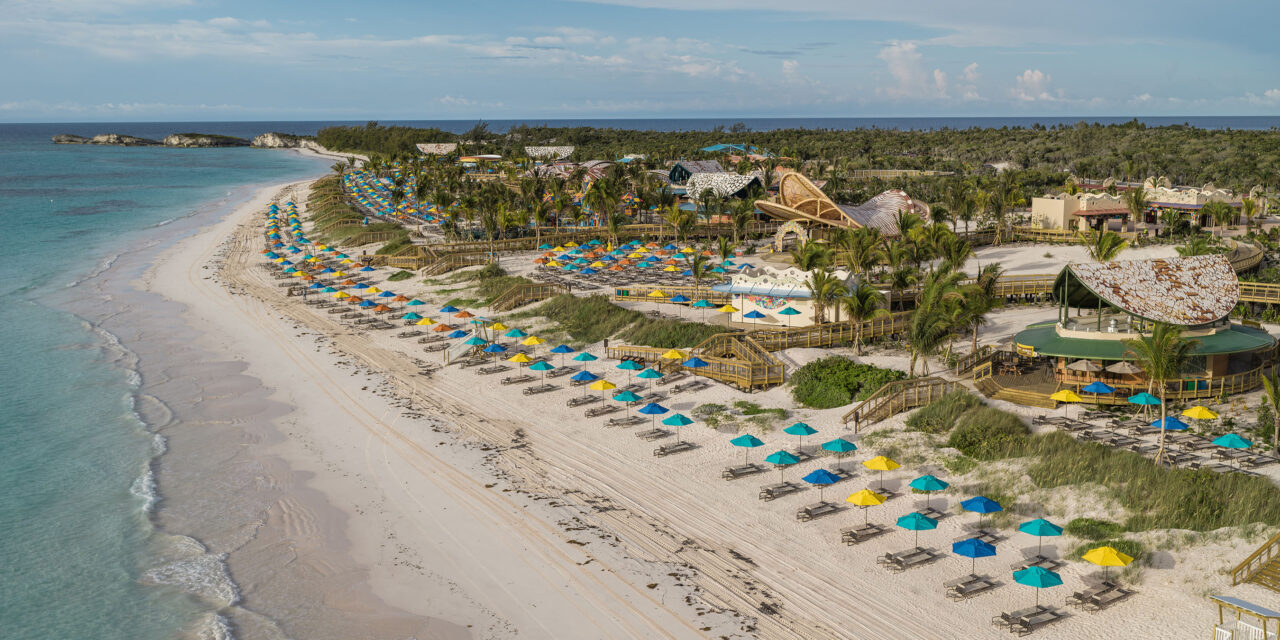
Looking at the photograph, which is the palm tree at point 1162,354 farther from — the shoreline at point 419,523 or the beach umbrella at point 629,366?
the beach umbrella at point 629,366

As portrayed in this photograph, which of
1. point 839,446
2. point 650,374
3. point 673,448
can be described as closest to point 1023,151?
point 650,374

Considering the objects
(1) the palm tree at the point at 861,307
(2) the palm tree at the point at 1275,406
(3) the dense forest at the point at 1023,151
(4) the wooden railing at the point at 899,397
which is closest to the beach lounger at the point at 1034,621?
(4) the wooden railing at the point at 899,397

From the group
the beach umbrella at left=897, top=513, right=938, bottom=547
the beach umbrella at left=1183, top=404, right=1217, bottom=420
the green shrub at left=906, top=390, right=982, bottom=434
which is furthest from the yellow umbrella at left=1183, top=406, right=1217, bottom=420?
the beach umbrella at left=897, top=513, right=938, bottom=547

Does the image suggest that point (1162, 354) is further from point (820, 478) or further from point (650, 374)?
point (650, 374)

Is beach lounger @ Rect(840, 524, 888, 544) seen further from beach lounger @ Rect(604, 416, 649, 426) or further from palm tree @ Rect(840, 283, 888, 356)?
palm tree @ Rect(840, 283, 888, 356)

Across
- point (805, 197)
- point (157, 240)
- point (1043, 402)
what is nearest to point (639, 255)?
point (805, 197)
